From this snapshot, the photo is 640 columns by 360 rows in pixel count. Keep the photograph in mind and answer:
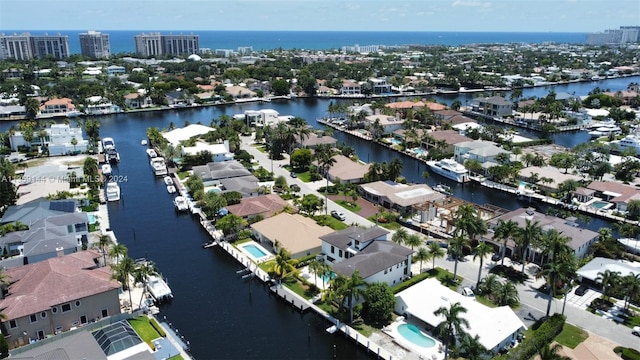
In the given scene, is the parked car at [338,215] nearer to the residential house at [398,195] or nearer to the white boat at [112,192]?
the residential house at [398,195]

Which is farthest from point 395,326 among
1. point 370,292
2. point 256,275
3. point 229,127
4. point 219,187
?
point 229,127

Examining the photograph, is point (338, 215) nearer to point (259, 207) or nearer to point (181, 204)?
point (259, 207)

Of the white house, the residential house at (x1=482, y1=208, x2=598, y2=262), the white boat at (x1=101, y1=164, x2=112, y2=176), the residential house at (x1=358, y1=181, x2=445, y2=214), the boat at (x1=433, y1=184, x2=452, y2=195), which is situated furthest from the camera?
the white house

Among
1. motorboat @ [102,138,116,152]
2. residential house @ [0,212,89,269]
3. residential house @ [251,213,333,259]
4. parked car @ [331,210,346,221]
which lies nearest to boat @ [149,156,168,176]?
motorboat @ [102,138,116,152]

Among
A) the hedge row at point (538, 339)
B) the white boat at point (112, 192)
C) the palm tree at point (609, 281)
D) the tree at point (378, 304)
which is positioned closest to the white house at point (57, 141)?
the white boat at point (112, 192)

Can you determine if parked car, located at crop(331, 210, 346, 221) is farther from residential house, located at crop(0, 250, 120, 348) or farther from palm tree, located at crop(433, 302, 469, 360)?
residential house, located at crop(0, 250, 120, 348)

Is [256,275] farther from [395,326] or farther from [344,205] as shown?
[344,205]
